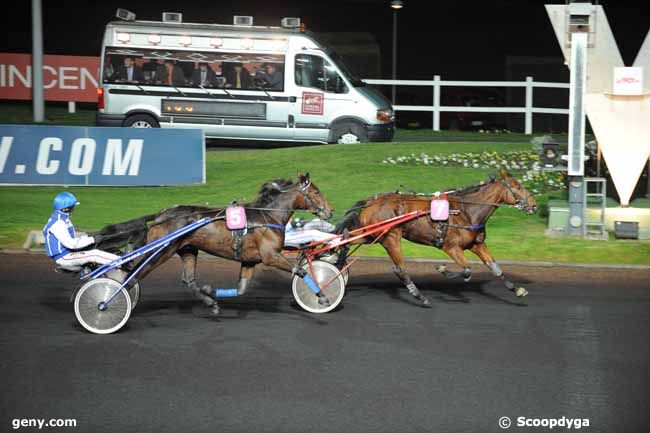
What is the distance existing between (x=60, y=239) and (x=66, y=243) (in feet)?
0.24

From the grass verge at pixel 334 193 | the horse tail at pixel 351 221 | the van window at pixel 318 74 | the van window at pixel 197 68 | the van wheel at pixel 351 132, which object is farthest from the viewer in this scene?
the van wheel at pixel 351 132

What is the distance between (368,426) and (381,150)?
14552 millimetres

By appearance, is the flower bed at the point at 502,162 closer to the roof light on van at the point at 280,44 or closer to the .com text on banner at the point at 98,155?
the roof light on van at the point at 280,44

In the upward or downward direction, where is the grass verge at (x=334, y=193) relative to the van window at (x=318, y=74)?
downward

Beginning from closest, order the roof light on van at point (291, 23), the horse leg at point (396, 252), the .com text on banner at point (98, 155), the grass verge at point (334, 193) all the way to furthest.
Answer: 1. the horse leg at point (396, 252)
2. the grass verge at point (334, 193)
3. the .com text on banner at point (98, 155)
4. the roof light on van at point (291, 23)

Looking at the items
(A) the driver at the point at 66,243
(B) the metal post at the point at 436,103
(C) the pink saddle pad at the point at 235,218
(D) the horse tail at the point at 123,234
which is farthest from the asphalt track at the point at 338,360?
(B) the metal post at the point at 436,103

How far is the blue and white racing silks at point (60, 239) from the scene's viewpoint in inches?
391

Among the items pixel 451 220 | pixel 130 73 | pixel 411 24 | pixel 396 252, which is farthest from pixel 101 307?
pixel 411 24

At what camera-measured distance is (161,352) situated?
30.8 feet

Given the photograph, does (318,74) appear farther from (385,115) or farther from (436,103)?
(436,103)

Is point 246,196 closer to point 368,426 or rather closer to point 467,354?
point 467,354

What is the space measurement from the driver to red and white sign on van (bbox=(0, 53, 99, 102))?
18876 millimetres

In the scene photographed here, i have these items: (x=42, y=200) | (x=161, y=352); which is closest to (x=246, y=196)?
(x=42, y=200)

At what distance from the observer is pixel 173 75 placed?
75.6 feet
